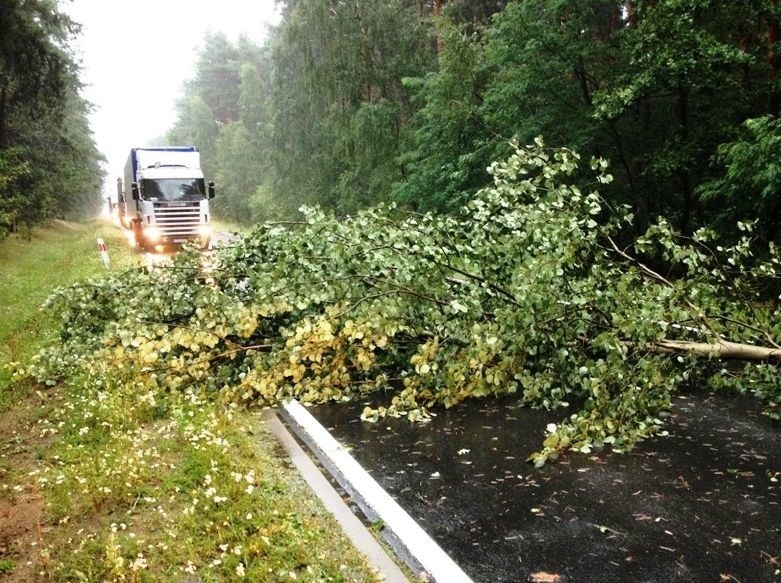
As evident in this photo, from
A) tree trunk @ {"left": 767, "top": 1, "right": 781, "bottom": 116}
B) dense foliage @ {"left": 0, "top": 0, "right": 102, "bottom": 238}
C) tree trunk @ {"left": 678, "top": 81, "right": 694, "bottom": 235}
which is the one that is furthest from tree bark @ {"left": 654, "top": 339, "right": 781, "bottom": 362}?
dense foliage @ {"left": 0, "top": 0, "right": 102, "bottom": 238}

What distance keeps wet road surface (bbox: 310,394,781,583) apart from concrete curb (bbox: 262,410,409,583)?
36 centimetres

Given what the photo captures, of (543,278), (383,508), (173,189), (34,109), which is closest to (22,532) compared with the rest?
(383,508)

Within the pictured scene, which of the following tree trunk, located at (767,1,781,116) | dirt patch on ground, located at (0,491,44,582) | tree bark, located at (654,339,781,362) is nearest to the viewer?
dirt patch on ground, located at (0,491,44,582)

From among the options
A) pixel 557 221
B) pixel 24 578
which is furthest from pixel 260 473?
pixel 557 221

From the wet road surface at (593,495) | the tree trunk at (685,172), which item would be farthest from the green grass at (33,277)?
the tree trunk at (685,172)

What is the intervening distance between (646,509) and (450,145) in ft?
48.9

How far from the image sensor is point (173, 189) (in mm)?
21781

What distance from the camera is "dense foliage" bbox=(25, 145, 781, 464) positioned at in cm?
545

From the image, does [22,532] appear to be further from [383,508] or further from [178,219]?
[178,219]

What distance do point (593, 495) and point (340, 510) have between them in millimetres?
1720

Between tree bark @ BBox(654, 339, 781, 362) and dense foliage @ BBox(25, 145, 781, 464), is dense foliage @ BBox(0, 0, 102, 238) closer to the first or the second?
dense foliage @ BBox(25, 145, 781, 464)

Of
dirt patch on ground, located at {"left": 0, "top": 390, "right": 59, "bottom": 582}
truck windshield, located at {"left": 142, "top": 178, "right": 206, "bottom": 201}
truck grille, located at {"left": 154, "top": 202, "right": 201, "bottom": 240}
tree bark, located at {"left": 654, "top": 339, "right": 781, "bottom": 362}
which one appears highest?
truck windshield, located at {"left": 142, "top": 178, "right": 206, "bottom": 201}

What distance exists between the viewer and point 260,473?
14.4ft

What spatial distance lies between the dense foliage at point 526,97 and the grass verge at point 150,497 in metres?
4.98
